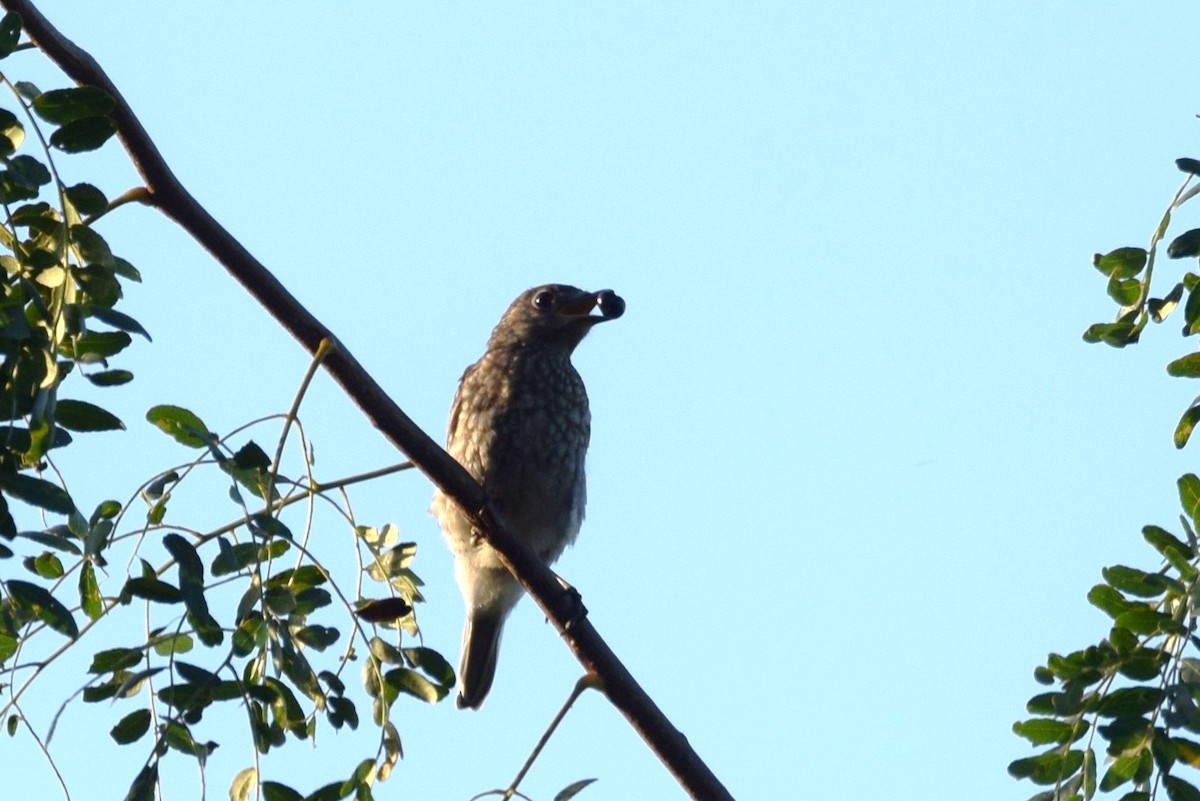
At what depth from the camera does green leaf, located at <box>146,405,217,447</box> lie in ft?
11.7

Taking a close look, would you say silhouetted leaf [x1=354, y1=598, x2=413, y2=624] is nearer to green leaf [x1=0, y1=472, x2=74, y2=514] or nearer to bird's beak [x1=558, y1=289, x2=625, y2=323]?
green leaf [x1=0, y1=472, x2=74, y2=514]

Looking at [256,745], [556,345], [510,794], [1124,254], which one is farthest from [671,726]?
[556,345]

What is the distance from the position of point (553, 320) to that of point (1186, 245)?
A: 4508 millimetres

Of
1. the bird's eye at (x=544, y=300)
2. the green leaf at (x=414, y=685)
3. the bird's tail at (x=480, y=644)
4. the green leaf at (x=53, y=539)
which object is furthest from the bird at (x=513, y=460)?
the green leaf at (x=53, y=539)

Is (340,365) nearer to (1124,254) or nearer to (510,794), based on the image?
(510,794)

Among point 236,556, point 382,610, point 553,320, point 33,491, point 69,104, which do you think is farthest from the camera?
point 553,320

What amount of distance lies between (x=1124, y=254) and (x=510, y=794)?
188cm

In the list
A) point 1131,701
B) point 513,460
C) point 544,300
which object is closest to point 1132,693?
point 1131,701

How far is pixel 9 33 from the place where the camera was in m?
3.19

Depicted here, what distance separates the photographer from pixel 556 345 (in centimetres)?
775

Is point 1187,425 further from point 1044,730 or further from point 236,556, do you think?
point 236,556

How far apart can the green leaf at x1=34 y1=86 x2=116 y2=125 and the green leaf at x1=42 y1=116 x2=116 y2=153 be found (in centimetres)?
2

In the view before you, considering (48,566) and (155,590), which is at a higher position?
(48,566)

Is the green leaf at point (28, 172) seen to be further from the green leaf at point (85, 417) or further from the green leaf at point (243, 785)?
the green leaf at point (243, 785)
